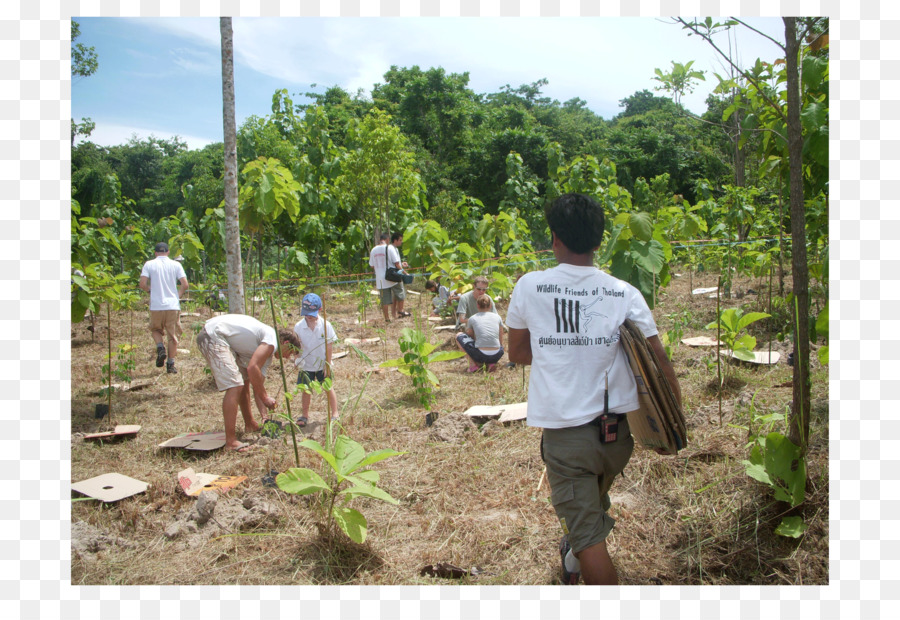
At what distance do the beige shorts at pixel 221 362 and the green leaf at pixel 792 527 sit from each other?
11.7 feet

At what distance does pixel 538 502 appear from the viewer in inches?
136

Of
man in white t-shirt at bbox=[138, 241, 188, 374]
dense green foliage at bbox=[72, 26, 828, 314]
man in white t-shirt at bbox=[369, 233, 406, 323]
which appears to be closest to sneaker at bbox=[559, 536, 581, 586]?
dense green foliage at bbox=[72, 26, 828, 314]

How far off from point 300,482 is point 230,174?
453cm

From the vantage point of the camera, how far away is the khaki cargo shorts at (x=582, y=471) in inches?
86.7

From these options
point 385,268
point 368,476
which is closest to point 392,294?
point 385,268

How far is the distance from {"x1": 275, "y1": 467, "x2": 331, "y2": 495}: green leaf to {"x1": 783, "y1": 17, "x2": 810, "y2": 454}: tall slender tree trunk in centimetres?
207

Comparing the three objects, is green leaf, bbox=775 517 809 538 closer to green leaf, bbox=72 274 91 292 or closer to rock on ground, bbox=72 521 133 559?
rock on ground, bbox=72 521 133 559

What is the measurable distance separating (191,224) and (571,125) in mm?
17885

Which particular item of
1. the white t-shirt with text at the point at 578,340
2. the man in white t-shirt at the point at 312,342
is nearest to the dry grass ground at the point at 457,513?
the man in white t-shirt at the point at 312,342

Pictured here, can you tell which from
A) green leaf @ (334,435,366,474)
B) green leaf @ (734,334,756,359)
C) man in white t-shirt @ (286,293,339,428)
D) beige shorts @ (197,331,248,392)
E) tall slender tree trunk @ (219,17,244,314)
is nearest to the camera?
green leaf @ (334,435,366,474)

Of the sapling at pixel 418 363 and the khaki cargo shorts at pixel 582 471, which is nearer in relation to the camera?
the khaki cargo shorts at pixel 582 471

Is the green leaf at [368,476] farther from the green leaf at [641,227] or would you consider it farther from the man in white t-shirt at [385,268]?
the man in white t-shirt at [385,268]

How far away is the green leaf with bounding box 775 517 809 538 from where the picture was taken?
2.65 meters

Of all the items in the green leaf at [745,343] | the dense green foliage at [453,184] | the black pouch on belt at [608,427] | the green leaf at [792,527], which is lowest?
the green leaf at [792,527]
